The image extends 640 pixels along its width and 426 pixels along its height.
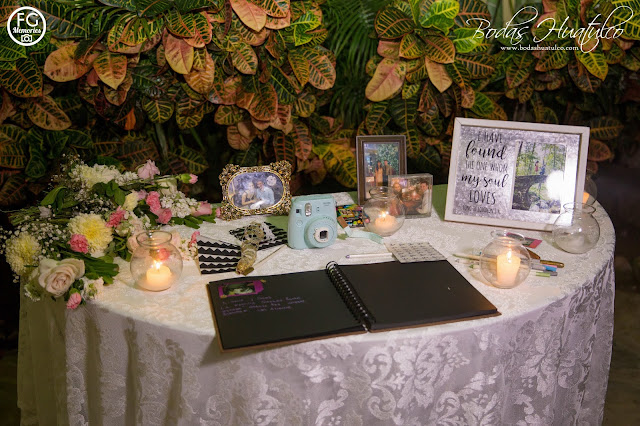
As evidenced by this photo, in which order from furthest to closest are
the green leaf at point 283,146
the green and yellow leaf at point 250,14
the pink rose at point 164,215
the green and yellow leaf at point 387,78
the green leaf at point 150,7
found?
the green leaf at point 283,146
the green and yellow leaf at point 387,78
the green and yellow leaf at point 250,14
the green leaf at point 150,7
the pink rose at point 164,215

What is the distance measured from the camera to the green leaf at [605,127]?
2715mm

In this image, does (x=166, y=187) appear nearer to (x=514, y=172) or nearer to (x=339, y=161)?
(x=339, y=161)

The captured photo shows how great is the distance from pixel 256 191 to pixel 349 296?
71 centimetres

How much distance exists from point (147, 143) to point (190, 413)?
1.42 meters

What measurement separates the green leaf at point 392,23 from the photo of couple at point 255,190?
0.85 metres

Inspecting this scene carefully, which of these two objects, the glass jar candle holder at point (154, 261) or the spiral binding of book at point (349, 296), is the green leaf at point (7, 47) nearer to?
the glass jar candle holder at point (154, 261)

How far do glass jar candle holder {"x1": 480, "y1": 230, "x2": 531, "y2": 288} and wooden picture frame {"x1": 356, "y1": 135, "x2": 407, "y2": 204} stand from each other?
65 cm

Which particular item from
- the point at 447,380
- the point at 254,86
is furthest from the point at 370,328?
the point at 254,86

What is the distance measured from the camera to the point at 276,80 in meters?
2.31

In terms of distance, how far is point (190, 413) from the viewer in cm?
124

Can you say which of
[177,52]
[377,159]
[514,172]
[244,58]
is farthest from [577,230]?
[177,52]

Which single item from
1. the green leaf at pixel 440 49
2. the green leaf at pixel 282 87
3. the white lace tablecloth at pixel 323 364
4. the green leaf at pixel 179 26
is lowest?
the white lace tablecloth at pixel 323 364

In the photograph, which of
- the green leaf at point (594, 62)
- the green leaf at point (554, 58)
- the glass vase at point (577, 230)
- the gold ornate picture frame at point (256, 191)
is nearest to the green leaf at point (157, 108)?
the gold ornate picture frame at point (256, 191)

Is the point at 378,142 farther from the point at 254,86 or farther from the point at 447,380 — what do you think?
the point at 447,380
